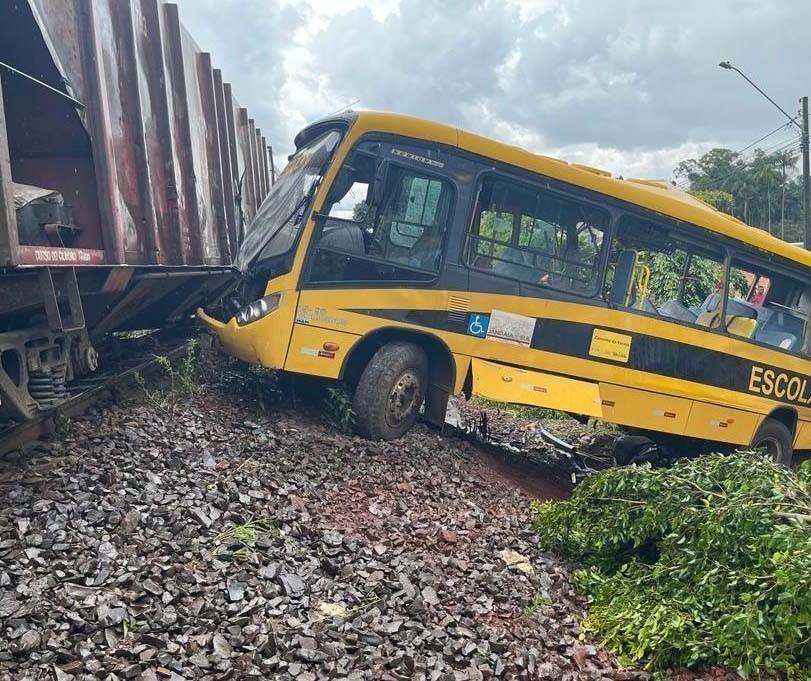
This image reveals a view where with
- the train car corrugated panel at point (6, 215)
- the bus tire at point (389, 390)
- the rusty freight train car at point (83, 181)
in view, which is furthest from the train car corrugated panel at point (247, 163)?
the train car corrugated panel at point (6, 215)

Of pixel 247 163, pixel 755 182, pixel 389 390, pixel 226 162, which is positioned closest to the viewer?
pixel 389 390

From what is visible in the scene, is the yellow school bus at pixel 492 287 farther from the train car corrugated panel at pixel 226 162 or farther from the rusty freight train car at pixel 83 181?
the train car corrugated panel at pixel 226 162

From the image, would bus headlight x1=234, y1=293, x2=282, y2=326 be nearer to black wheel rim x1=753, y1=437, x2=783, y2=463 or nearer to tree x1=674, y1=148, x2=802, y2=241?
black wheel rim x1=753, y1=437, x2=783, y2=463

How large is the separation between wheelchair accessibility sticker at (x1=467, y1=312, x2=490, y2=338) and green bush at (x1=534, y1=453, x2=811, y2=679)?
5.87 feet

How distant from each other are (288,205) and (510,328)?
237cm

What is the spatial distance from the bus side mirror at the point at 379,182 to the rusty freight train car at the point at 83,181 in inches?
75.0

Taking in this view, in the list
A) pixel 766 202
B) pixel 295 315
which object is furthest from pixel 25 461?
pixel 766 202

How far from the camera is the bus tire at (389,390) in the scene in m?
5.68

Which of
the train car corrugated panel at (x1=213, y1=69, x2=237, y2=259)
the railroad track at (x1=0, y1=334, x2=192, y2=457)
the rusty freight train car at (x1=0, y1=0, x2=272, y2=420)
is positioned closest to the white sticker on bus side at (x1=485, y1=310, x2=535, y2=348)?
the rusty freight train car at (x1=0, y1=0, x2=272, y2=420)

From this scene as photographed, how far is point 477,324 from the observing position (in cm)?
599

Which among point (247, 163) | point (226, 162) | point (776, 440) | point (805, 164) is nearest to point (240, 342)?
point (226, 162)

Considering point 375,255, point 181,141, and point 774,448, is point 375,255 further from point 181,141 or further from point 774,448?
Answer: point 774,448

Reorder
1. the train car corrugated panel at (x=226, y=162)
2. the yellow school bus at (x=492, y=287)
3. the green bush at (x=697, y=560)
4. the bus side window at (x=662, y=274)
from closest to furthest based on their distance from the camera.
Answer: the green bush at (x=697, y=560)
the yellow school bus at (x=492, y=287)
the bus side window at (x=662, y=274)
the train car corrugated panel at (x=226, y=162)

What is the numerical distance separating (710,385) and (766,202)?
216 feet
